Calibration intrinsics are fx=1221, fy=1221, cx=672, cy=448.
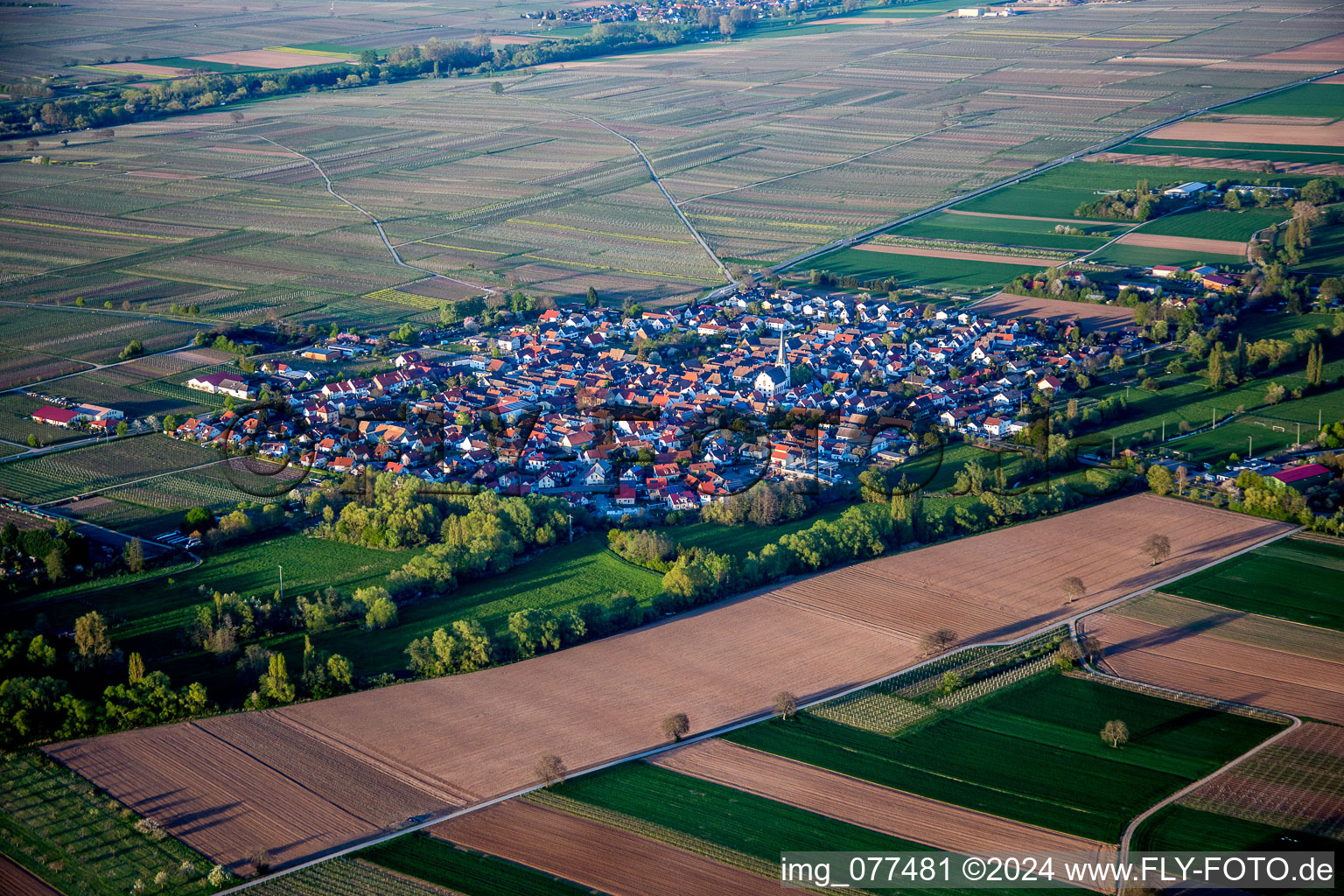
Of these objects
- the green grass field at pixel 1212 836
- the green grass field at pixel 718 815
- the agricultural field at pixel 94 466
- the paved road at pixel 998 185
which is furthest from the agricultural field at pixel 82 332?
the green grass field at pixel 1212 836

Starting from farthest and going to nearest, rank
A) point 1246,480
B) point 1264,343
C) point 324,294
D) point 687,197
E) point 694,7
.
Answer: point 694,7
point 687,197
point 324,294
point 1264,343
point 1246,480

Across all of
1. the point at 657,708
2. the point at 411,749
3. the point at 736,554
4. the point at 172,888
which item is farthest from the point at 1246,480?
the point at 172,888

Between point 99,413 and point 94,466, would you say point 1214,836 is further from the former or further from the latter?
point 99,413

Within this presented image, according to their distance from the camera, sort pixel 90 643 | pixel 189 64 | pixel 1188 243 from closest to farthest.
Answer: pixel 90 643 → pixel 1188 243 → pixel 189 64

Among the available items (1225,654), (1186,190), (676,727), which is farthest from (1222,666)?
(1186,190)

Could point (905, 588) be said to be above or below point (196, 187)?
below

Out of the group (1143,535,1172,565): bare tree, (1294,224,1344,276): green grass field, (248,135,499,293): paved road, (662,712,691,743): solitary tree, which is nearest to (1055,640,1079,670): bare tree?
(1143,535,1172,565): bare tree

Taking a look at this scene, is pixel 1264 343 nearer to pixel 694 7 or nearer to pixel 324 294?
pixel 324 294
